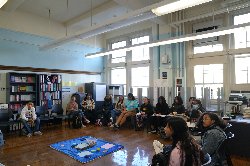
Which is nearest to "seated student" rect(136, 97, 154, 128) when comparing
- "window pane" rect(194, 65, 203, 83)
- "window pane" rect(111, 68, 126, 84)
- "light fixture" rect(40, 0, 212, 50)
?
"window pane" rect(194, 65, 203, 83)

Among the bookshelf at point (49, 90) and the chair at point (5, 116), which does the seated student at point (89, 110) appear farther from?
the chair at point (5, 116)

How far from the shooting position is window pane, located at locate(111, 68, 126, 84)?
8.70m

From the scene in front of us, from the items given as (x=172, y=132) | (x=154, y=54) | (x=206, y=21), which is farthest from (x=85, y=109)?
(x=172, y=132)

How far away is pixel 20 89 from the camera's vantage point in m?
6.50

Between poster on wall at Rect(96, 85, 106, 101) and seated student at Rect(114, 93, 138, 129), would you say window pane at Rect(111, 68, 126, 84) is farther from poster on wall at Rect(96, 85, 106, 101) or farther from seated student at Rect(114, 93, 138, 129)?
seated student at Rect(114, 93, 138, 129)

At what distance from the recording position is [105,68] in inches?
364

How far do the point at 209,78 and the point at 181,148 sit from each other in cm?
517

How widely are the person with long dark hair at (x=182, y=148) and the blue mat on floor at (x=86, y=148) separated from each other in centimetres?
236

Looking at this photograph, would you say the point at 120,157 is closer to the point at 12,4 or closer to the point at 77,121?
the point at 77,121

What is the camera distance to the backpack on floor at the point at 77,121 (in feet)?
21.7

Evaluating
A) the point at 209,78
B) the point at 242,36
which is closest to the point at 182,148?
the point at 209,78

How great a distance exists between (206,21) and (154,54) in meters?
2.12

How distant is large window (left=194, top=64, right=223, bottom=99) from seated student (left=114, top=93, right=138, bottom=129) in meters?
2.15

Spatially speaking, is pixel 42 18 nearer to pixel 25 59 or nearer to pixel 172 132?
pixel 25 59
